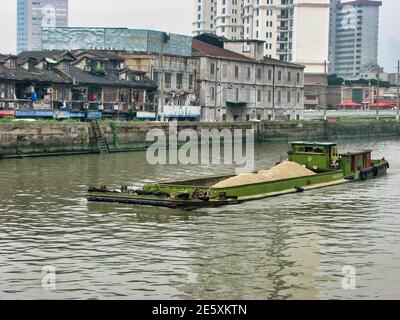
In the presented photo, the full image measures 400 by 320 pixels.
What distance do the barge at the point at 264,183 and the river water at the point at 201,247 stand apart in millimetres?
561

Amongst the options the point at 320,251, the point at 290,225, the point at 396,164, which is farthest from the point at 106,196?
the point at 396,164

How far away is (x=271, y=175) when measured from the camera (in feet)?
128

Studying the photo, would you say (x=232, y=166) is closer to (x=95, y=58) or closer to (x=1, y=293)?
(x=95, y=58)

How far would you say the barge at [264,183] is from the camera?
3291 centimetres

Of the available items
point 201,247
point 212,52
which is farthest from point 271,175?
point 212,52

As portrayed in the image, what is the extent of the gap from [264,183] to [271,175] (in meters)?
2.21

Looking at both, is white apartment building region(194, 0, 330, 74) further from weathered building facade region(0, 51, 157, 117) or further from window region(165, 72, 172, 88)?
weathered building facade region(0, 51, 157, 117)

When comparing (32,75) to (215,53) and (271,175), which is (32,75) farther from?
(271,175)

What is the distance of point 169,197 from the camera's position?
107 feet

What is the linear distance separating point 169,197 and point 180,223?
9.47 feet

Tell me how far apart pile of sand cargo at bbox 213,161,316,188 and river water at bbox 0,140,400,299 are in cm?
143

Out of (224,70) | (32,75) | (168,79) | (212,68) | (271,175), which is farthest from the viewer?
(224,70)

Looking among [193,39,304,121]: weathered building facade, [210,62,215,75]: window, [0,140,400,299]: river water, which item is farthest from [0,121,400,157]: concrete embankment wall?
[0,140,400,299]: river water

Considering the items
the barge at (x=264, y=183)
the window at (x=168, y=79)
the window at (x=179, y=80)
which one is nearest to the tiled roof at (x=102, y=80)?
the window at (x=168, y=79)
